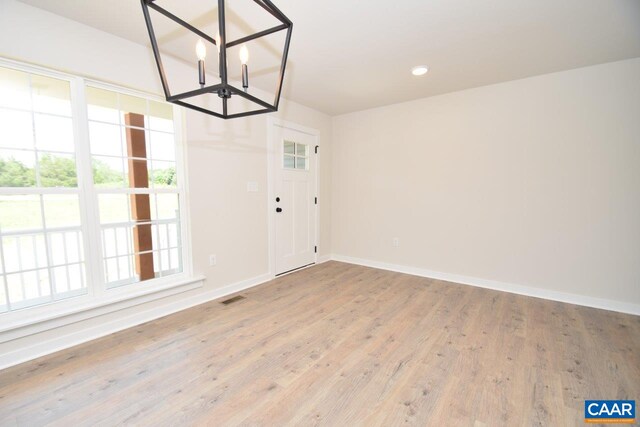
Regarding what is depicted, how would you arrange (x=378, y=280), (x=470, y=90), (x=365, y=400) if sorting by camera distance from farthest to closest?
1. (x=378, y=280)
2. (x=470, y=90)
3. (x=365, y=400)

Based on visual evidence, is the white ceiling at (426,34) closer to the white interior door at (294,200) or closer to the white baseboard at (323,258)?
the white interior door at (294,200)

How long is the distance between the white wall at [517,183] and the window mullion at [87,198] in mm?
3243

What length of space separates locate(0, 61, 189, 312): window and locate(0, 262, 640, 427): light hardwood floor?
662 mm

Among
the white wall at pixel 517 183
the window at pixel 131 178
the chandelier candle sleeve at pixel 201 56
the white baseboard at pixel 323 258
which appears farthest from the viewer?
the white baseboard at pixel 323 258

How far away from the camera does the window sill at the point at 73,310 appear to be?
1907 millimetres

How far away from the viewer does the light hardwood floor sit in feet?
5.05

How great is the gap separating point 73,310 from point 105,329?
0.31 metres

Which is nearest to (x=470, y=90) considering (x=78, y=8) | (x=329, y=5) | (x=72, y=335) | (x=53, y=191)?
(x=329, y=5)

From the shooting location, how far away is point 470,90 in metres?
3.41

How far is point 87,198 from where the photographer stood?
222cm

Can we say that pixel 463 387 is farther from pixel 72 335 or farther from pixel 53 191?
pixel 53 191

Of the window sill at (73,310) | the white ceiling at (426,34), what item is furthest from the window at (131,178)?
the white ceiling at (426,34)

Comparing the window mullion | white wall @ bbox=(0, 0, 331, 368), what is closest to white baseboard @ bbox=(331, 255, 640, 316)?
white wall @ bbox=(0, 0, 331, 368)

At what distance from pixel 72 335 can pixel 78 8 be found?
2.44m
